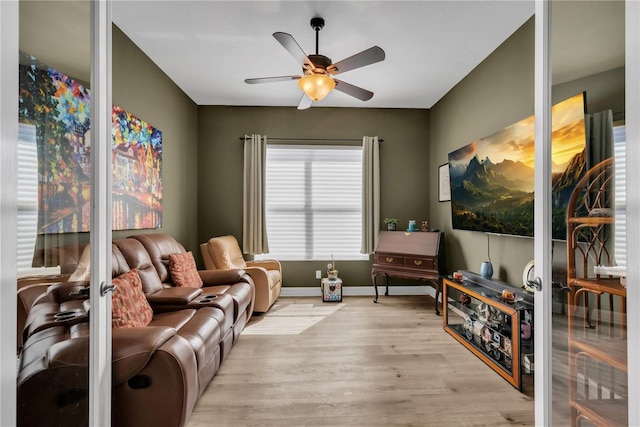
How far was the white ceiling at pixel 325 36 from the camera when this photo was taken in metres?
1.22

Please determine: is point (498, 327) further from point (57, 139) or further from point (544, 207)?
point (57, 139)

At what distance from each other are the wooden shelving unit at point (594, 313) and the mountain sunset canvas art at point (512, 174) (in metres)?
0.07

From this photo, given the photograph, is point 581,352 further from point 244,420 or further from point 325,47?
point 325,47

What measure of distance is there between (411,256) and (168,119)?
137 inches

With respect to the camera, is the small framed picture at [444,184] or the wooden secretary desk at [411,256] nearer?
the wooden secretary desk at [411,256]

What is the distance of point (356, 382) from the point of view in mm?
2207

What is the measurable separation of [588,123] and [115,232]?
3.34 m

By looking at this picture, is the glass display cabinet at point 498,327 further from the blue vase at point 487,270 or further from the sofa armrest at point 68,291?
the sofa armrest at point 68,291

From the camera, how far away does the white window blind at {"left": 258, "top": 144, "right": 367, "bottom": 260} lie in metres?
4.65

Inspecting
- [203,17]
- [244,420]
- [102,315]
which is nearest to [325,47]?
[203,17]

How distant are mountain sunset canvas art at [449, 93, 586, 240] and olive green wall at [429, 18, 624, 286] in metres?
0.17

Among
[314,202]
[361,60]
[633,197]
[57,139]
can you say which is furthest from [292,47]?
[314,202]

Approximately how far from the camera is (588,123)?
42.6 inches

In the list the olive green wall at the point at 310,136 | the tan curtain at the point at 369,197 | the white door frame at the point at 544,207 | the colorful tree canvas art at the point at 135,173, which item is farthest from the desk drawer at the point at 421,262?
the colorful tree canvas art at the point at 135,173
